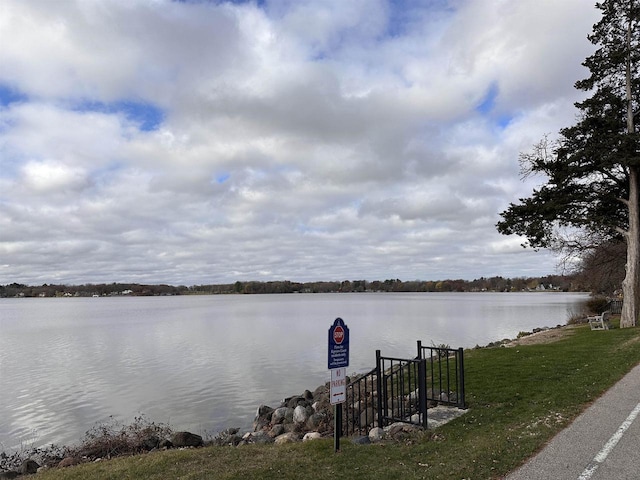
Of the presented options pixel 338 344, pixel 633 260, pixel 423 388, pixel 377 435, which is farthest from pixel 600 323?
pixel 338 344

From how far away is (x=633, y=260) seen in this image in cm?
2312

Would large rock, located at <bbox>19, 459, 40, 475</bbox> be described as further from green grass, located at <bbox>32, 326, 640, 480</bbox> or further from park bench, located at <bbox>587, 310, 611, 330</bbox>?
park bench, located at <bbox>587, 310, 611, 330</bbox>

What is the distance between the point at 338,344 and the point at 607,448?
3958 millimetres

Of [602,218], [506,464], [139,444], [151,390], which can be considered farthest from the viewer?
[602,218]

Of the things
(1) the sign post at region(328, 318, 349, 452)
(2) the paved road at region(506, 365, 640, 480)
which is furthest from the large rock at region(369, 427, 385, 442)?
(2) the paved road at region(506, 365, 640, 480)

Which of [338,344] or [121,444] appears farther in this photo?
[121,444]

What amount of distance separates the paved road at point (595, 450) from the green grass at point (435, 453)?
22 cm

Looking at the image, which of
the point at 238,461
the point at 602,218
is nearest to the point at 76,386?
the point at 238,461

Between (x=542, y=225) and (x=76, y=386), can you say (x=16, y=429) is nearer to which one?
(x=76, y=386)

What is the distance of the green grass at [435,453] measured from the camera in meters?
6.34

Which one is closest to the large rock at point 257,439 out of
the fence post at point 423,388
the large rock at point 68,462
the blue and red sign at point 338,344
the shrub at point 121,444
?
the shrub at point 121,444

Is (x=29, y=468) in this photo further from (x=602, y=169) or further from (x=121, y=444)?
(x=602, y=169)

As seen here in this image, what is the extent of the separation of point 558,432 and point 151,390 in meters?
17.2

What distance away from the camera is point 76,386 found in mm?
21281
